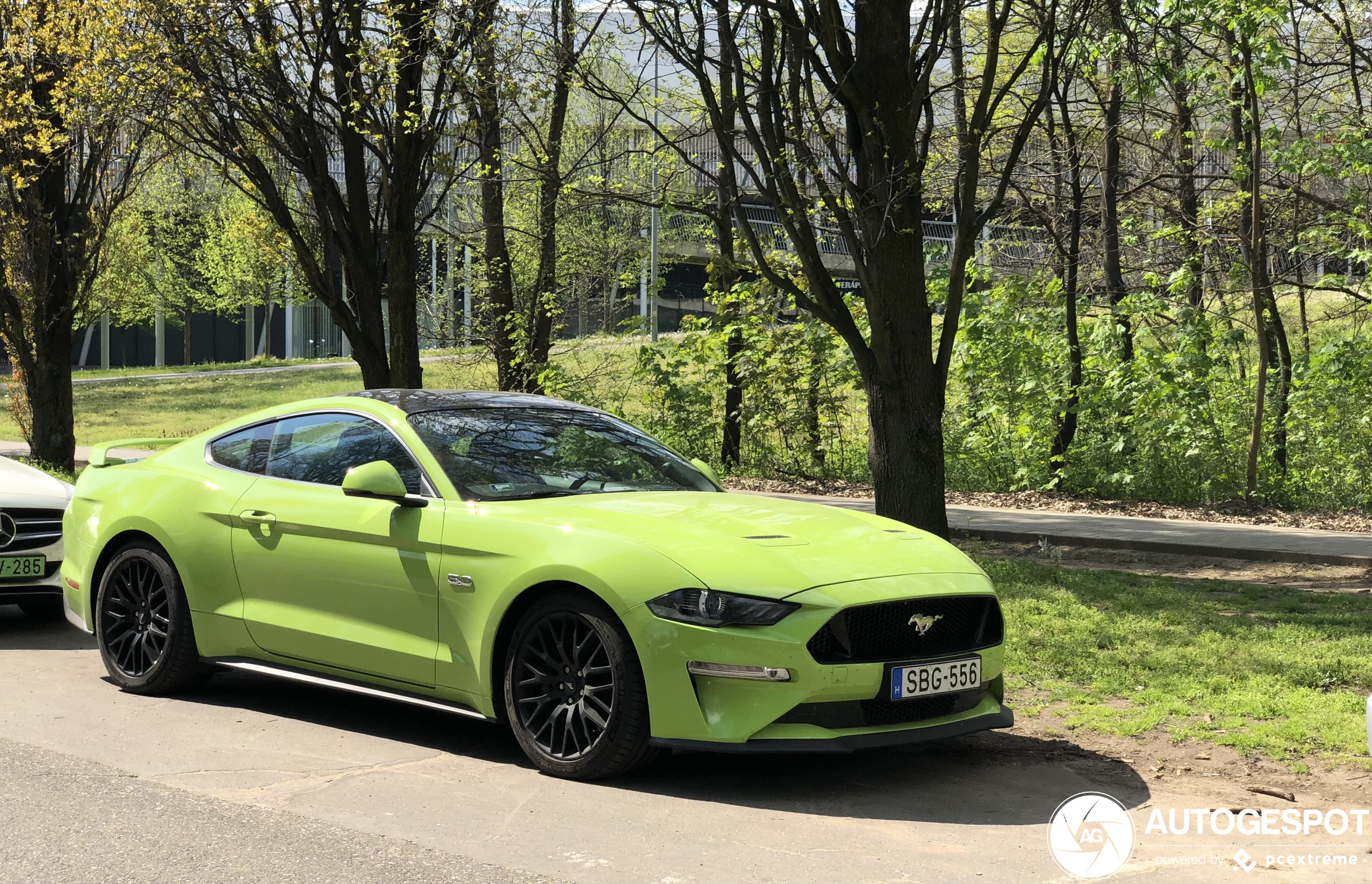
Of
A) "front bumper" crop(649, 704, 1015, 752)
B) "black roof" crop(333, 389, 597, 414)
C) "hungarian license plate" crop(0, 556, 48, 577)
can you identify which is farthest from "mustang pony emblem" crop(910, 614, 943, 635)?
"hungarian license plate" crop(0, 556, 48, 577)

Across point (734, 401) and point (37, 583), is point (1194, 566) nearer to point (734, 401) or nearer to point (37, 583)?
point (734, 401)

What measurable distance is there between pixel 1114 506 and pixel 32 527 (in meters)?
11.1

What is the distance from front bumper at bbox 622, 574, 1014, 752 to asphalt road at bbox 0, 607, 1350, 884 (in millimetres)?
267

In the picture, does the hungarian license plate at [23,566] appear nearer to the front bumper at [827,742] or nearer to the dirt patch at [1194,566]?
the front bumper at [827,742]

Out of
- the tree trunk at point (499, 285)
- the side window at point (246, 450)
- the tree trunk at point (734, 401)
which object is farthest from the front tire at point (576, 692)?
the tree trunk at point (734, 401)

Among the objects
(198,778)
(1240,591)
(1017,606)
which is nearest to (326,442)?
(198,778)

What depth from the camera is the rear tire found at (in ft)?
31.5

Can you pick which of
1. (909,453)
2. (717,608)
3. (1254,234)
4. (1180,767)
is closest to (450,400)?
(717,608)

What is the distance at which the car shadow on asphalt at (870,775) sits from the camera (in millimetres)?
5145

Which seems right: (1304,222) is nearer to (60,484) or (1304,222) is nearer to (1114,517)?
(1114,517)

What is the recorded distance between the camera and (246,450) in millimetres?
6938

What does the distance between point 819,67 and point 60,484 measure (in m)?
6.09

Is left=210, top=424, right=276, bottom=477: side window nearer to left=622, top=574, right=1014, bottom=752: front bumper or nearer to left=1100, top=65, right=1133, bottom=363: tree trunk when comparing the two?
left=622, top=574, right=1014, bottom=752: front bumper

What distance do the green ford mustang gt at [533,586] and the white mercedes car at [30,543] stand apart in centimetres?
155
